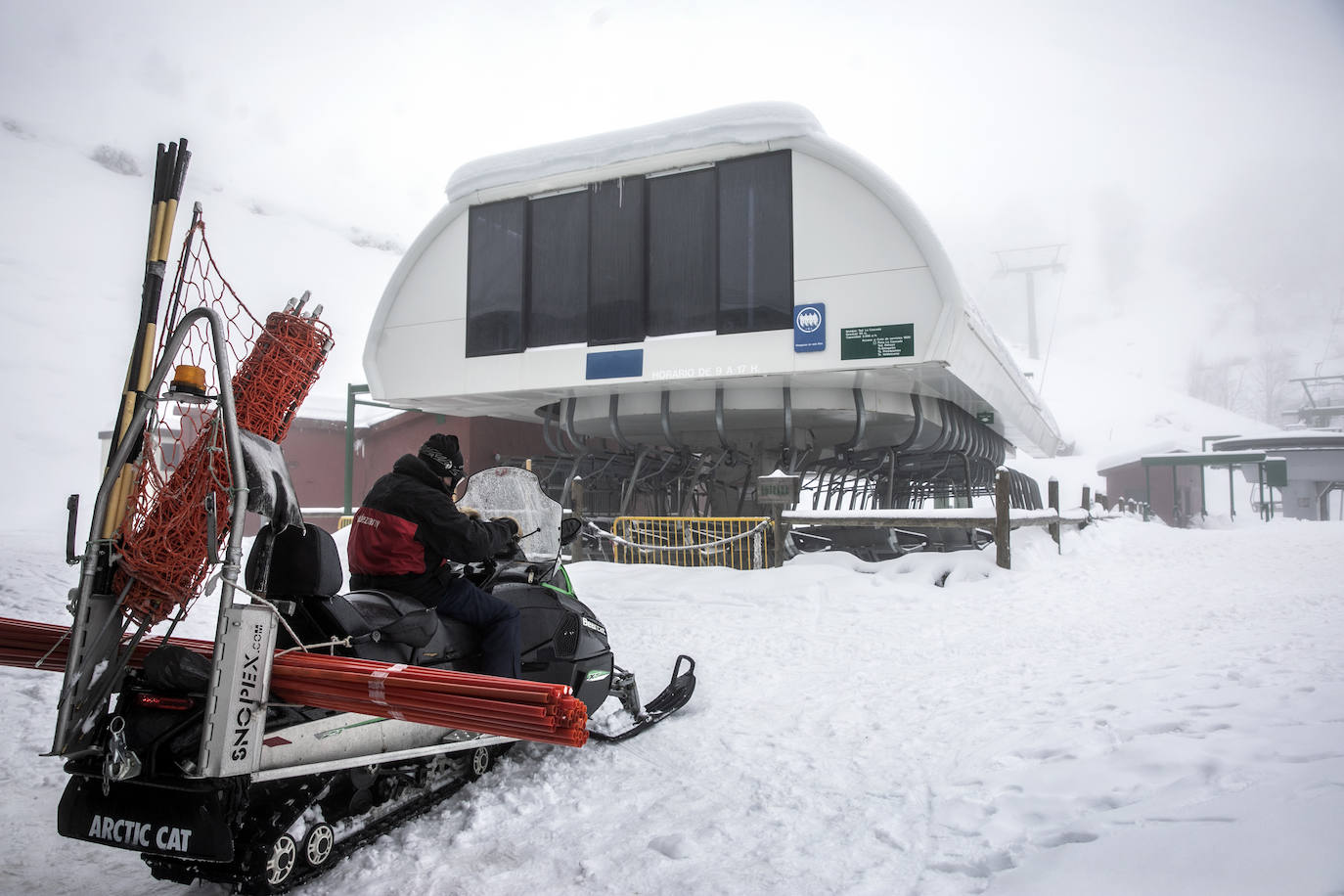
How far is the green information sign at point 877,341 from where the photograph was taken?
10555mm

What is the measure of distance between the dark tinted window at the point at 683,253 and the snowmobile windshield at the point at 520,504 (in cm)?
788

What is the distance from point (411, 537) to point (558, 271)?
10.1 meters

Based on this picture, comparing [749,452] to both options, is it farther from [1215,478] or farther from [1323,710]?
[1215,478]

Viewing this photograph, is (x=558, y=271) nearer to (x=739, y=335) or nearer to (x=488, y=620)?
(x=739, y=335)

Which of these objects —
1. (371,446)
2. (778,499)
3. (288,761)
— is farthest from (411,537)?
(371,446)

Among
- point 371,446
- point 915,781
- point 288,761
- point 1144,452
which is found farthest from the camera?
point 1144,452

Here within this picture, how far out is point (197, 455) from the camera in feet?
8.26

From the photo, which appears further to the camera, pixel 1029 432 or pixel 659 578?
pixel 1029 432

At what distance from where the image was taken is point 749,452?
14531 millimetres

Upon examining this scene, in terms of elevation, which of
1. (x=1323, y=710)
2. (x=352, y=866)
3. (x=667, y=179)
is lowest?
(x=352, y=866)

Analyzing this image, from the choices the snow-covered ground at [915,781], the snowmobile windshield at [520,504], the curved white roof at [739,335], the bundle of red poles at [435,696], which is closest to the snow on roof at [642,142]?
the curved white roof at [739,335]

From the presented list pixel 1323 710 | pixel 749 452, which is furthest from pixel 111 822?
pixel 749 452

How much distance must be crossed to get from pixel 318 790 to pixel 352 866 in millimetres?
278

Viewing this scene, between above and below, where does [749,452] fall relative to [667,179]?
below
